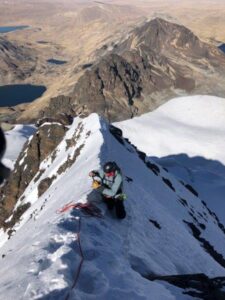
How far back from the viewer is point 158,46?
178 metres

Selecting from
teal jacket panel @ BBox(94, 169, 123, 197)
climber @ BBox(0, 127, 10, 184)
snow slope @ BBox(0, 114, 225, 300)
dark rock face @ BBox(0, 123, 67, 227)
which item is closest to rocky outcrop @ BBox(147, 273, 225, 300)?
snow slope @ BBox(0, 114, 225, 300)

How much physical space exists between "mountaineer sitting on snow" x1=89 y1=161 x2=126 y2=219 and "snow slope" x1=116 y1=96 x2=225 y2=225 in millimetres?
34353

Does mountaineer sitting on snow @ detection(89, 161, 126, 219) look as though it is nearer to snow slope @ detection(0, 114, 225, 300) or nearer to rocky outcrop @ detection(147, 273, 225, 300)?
snow slope @ detection(0, 114, 225, 300)

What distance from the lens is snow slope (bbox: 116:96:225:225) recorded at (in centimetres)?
6425

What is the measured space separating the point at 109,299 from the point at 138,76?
11988 cm

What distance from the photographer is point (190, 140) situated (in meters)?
84.1

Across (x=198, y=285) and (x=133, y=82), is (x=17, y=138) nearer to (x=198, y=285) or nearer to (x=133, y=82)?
(x=133, y=82)

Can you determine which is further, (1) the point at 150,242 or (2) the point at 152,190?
(2) the point at 152,190

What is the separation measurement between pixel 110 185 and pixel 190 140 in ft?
224

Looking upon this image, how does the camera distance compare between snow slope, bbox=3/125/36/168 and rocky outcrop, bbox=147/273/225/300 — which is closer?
rocky outcrop, bbox=147/273/225/300

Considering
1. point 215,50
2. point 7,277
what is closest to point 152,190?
point 7,277

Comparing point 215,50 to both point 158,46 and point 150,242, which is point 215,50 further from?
point 150,242

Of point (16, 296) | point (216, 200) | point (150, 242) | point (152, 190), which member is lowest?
point (216, 200)

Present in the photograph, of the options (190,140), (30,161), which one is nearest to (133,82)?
(190,140)
